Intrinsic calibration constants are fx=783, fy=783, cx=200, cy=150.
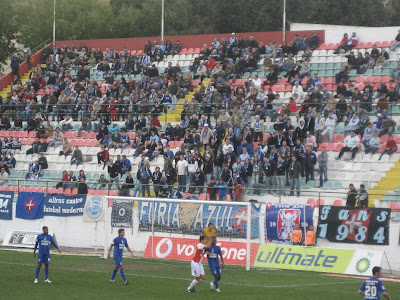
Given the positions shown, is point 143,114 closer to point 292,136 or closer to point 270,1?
point 292,136

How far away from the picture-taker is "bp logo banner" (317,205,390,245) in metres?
27.3

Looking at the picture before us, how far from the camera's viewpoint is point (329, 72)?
1556 inches

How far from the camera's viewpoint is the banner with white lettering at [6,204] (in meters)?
36.1

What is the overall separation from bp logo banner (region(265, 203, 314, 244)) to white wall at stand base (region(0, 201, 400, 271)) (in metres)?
0.35

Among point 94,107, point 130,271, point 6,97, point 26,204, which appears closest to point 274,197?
point 130,271

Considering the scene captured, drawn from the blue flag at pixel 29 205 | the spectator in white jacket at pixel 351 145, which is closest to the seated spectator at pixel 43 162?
the blue flag at pixel 29 205

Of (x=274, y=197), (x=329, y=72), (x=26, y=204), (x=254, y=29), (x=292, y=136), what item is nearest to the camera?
(x=274, y=197)

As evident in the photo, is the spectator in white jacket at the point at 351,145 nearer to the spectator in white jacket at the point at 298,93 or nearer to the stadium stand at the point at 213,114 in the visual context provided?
the stadium stand at the point at 213,114

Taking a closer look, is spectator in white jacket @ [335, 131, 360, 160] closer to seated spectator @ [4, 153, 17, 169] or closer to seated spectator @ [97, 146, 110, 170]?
seated spectator @ [97, 146, 110, 170]

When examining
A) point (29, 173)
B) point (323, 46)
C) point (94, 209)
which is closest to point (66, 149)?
point (29, 173)

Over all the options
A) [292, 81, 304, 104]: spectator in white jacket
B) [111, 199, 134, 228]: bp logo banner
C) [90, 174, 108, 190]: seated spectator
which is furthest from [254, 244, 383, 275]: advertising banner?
[292, 81, 304, 104]: spectator in white jacket

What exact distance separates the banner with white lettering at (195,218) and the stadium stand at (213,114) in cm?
163

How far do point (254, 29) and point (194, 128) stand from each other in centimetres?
2980

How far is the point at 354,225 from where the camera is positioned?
27797mm
